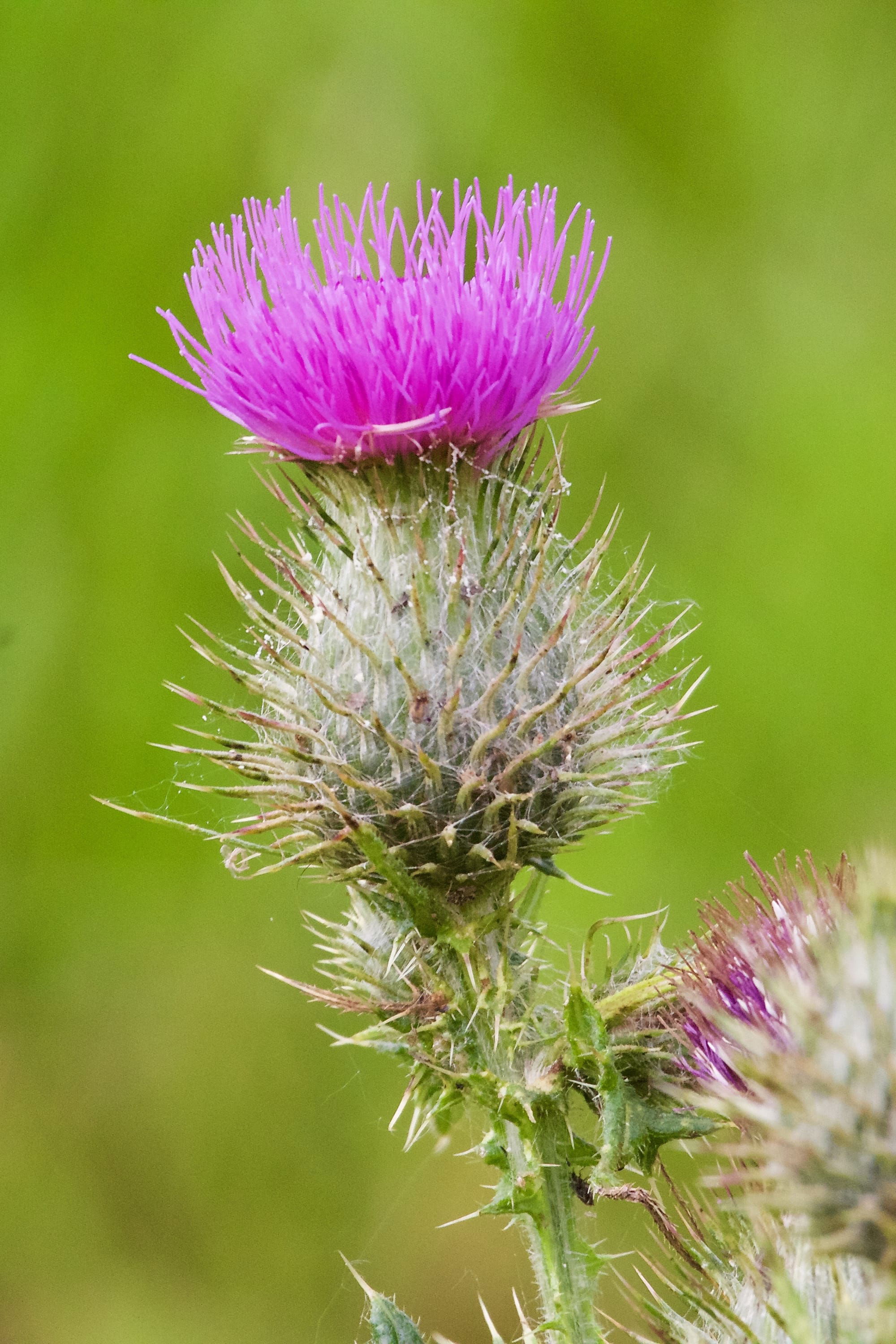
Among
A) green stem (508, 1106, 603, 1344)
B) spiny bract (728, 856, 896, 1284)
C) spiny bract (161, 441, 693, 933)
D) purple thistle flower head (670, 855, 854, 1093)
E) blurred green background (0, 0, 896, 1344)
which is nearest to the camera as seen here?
spiny bract (728, 856, 896, 1284)

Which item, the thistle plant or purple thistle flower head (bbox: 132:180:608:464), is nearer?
the thistle plant

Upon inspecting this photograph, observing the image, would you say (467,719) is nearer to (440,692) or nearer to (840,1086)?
(440,692)

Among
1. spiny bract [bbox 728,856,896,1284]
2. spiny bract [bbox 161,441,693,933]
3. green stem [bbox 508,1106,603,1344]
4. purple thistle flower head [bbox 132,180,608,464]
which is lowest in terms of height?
green stem [bbox 508,1106,603,1344]

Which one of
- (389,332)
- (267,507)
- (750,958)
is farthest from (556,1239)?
(267,507)

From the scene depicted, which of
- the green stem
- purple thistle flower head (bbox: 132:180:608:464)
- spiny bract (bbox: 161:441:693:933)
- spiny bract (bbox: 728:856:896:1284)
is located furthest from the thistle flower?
purple thistle flower head (bbox: 132:180:608:464)

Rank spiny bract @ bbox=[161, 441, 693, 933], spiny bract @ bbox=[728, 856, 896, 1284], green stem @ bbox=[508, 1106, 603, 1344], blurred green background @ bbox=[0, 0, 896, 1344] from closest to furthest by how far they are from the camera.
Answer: spiny bract @ bbox=[728, 856, 896, 1284] → green stem @ bbox=[508, 1106, 603, 1344] → spiny bract @ bbox=[161, 441, 693, 933] → blurred green background @ bbox=[0, 0, 896, 1344]

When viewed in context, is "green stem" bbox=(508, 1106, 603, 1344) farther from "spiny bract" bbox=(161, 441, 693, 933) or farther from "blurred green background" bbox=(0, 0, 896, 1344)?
"blurred green background" bbox=(0, 0, 896, 1344)

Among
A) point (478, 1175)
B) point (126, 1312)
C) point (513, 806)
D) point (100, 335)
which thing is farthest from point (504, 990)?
point (100, 335)
